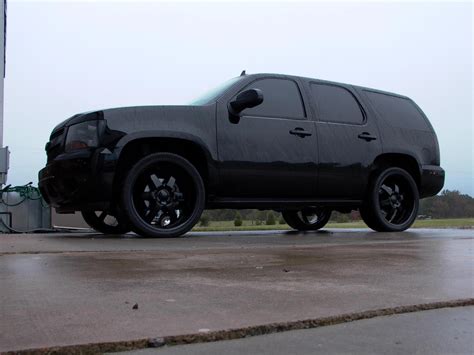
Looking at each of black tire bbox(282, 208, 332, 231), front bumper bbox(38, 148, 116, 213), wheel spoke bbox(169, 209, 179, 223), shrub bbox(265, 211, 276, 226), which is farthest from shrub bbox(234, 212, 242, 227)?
front bumper bbox(38, 148, 116, 213)

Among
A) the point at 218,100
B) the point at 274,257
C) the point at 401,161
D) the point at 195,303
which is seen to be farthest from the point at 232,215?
the point at 195,303

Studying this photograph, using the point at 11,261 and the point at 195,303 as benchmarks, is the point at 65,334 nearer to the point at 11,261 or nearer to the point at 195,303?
the point at 195,303

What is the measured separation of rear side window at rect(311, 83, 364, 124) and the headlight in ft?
8.94

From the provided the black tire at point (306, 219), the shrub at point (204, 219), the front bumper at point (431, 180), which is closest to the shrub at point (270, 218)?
the shrub at point (204, 219)

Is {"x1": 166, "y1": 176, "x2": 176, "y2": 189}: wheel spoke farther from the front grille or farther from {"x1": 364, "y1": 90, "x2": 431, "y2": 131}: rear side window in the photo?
{"x1": 364, "y1": 90, "x2": 431, "y2": 131}: rear side window

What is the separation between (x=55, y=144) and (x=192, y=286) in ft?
11.9

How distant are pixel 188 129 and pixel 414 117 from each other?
374cm

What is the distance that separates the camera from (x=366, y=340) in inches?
81.8

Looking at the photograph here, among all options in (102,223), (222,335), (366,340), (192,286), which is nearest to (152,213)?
(102,223)

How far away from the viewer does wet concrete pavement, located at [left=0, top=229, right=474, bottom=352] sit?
218cm

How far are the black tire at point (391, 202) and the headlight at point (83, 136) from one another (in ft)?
Result: 11.8

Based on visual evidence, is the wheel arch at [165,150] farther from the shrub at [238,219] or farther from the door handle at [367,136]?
the shrub at [238,219]

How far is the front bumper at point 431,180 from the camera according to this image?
7695mm

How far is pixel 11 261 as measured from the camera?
148 inches
